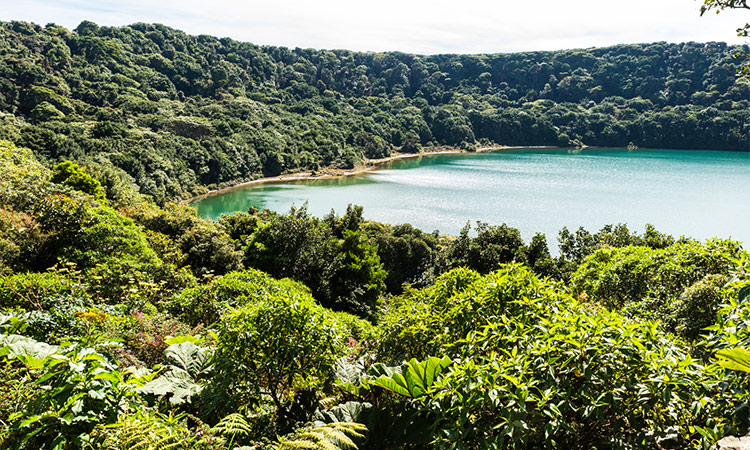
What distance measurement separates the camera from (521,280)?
3.69m

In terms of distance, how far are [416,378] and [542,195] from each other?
5491 centimetres

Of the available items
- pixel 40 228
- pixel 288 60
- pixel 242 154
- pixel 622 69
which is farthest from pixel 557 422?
pixel 622 69

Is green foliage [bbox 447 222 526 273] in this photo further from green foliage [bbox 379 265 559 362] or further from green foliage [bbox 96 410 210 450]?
green foliage [bbox 96 410 210 450]

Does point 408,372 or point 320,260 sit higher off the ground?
point 408,372

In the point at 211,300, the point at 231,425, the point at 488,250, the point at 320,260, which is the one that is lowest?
the point at 488,250

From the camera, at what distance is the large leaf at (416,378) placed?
2.81 metres

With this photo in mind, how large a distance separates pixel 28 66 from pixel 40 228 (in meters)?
75.1

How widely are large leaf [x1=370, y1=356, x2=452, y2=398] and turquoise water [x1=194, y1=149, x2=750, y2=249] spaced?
34.7 meters

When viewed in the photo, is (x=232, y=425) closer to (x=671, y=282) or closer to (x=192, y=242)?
(x=671, y=282)

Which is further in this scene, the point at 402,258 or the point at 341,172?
the point at 341,172

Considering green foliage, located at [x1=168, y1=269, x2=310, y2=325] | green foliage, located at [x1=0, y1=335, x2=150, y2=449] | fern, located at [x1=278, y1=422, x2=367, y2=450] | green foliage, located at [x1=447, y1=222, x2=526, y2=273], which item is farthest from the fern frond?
green foliage, located at [x1=447, y1=222, x2=526, y2=273]

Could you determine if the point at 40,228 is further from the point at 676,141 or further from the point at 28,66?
the point at 676,141

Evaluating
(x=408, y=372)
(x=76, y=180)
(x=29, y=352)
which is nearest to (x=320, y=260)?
(x=76, y=180)

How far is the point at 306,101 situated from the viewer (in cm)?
10988
